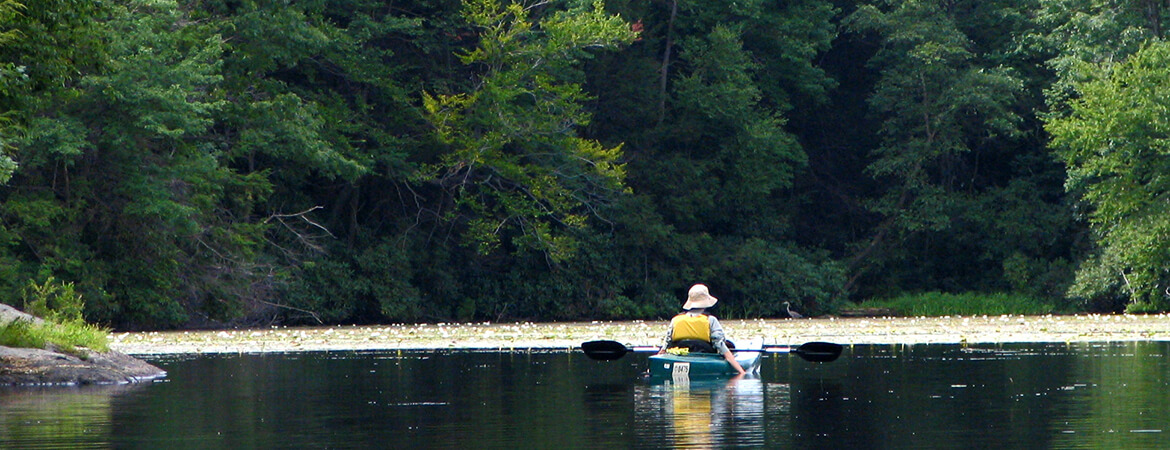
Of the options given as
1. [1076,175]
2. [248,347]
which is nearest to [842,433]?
[248,347]

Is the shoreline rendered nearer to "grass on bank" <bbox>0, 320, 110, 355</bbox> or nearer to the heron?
"grass on bank" <bbox>0, 320, 110, 355</bbox>

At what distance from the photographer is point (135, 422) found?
12.8 m

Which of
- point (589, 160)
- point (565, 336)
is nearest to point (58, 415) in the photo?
point (565, 336)

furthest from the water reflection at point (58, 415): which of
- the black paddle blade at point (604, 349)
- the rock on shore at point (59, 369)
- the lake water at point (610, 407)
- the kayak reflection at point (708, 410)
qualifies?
the black paddle blade at point (604, 349)

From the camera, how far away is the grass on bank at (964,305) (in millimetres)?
43125

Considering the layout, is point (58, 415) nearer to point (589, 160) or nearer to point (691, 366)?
point (691, 366)

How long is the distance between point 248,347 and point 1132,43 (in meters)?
24.3

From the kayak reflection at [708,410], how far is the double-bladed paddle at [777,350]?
115cm

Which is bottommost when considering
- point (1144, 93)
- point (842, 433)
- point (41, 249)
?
point (842, 433)

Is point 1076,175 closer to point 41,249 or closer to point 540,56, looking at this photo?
point 540,56

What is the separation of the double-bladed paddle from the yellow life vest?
0.58 meters

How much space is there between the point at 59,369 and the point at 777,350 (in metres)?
7.93

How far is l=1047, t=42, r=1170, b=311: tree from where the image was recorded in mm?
37312

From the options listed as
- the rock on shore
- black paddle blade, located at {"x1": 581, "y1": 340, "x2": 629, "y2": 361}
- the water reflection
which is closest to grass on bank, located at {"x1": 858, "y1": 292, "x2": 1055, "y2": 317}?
black paddle blade, located at {"x1": 581, "y1": 340, "x2": 629, "y2": 361}
